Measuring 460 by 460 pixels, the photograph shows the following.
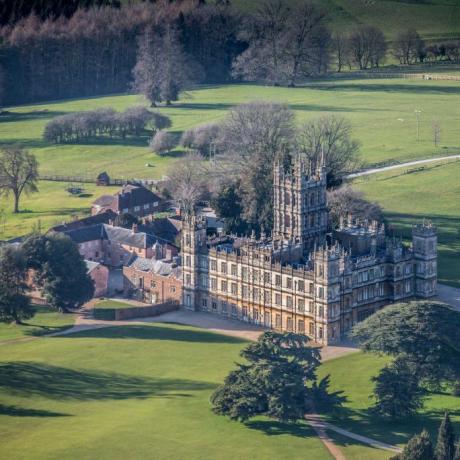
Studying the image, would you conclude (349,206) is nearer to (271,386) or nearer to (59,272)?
(59,272)

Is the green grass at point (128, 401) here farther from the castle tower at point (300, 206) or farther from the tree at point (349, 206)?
the tree at point (349, 206)

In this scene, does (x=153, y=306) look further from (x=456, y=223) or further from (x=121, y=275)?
(x=456, y=223)

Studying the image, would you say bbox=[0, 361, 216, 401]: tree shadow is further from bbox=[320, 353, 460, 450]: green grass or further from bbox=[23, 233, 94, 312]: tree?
bbox=[23, 233, 94, 312]: tree

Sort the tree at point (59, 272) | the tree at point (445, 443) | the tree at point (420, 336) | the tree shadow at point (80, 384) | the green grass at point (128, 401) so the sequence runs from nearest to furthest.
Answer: the tree at point (445, 443) → the green grass at point (128, 401) → the tree at point (420, 336) → the tree shadow at point (80, 384) → the tree at point (59, 272)

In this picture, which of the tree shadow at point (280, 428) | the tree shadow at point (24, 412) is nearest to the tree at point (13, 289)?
the tree shadow at point (24, 412)

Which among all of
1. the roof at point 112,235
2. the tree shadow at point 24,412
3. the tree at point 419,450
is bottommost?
the tree shadow at point 24,412

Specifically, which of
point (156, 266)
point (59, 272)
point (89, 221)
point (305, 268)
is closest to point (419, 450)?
point (305, 268)

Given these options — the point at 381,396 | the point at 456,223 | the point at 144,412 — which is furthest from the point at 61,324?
the point at 456,223
